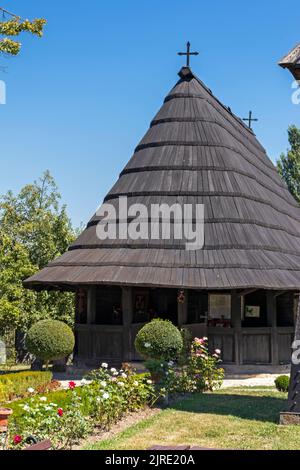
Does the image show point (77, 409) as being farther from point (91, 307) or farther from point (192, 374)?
point (91, 307)

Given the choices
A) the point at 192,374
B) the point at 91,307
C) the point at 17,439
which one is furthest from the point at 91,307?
the point at 17,439

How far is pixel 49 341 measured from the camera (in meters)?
19.3

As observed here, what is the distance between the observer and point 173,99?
26.6m

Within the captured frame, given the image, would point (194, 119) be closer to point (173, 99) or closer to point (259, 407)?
point (173, 99)

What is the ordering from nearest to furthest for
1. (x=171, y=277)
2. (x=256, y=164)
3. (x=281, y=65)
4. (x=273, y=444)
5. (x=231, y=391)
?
1. (x=273, y=444)
2. (x=281, y=65)
3. (x=231, y=391)
4. (x=171, y=277)
5. (x=256, y=164)

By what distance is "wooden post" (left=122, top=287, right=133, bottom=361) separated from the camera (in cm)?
2073

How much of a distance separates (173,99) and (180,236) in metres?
7.85

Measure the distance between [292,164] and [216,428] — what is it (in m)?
46.3

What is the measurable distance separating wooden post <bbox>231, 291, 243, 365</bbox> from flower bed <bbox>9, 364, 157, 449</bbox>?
679cm

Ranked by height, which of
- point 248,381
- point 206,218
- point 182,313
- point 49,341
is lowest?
point 248,381

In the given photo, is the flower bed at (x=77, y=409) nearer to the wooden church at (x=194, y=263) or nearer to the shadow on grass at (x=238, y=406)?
the shadow on grass at (x=238, y=406)

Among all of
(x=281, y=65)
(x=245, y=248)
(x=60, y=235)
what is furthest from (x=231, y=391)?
(x=60, y=235)

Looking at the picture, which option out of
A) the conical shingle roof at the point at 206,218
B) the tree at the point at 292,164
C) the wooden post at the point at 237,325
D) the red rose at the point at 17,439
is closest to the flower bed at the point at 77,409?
the red rose at the point at 17,439

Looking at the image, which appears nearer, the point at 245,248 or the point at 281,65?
the point at 281,65
